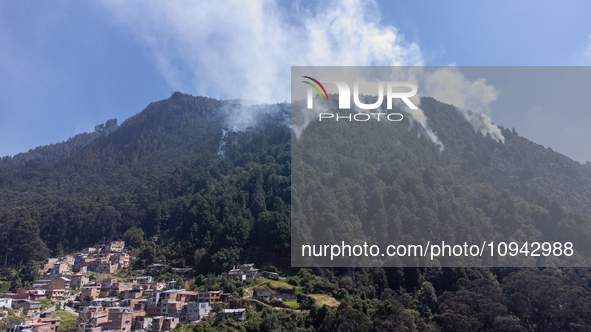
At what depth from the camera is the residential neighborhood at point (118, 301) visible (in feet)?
95.5

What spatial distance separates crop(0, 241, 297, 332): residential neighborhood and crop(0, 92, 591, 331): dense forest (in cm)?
202

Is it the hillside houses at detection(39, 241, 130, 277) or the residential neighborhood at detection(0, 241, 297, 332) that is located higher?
the hillside houses at detection(39, 241, 130, 277)

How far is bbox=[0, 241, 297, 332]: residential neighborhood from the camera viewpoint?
29.1 metres

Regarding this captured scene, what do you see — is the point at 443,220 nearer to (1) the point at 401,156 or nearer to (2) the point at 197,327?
(1) the point at 401,156

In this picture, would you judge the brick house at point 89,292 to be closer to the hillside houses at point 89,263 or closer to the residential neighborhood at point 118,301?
the residential neighborhood at point 118,301

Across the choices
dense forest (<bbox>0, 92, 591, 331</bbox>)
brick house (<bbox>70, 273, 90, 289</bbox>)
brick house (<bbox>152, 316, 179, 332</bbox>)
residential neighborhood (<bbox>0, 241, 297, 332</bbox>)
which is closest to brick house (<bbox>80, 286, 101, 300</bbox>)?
residential neighborhood (<bbox>0, 241, 297, 332</bbox>)

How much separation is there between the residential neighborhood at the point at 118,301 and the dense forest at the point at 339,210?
2023mm

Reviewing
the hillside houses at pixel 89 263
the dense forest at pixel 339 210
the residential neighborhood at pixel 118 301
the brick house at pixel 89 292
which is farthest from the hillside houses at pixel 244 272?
the hillside houses at pixel 89 263

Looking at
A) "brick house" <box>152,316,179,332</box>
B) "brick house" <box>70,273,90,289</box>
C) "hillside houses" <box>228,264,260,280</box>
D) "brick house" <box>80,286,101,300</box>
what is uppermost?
"hillside houses" <box>228,264,260,280</box>

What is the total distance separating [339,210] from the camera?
47.0 m

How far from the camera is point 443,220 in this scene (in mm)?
48812

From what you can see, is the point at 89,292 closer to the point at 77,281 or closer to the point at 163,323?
the point at 77,281

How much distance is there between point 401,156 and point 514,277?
2824 cm

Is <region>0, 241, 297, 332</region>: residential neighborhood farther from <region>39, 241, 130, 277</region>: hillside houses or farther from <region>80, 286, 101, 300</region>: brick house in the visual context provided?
<region>39, 241, 130, 277</region>: hillside houses
